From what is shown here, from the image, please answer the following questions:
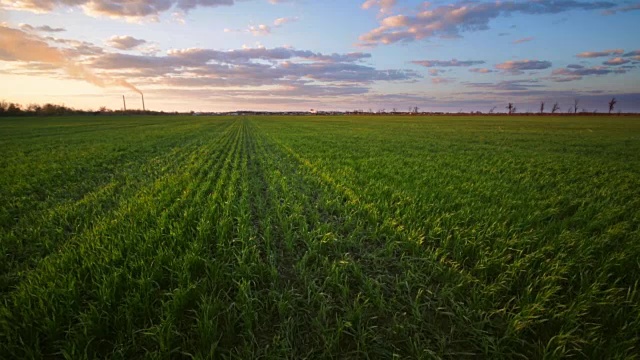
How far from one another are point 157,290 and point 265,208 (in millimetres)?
3825

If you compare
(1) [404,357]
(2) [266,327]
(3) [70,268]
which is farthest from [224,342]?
(3) [70,268]

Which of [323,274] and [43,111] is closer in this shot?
[323,274]

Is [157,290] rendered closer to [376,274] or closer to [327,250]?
[327,250]

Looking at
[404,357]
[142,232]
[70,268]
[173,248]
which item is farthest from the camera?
[142,232]

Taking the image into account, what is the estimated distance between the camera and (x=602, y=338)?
2971 mm

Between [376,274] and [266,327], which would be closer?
[266,327]

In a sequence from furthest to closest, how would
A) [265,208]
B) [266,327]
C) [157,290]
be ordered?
[265,208], [157,290], [266,327]

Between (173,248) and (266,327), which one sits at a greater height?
(173,248)

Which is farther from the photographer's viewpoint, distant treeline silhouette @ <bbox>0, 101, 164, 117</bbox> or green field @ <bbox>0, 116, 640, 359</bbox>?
distant treeline silhouette @ <bbox>0, 101, 164, 117</bbox>

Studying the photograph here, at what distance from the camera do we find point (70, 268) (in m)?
4.14

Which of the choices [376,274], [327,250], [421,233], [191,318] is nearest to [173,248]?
[191,318]

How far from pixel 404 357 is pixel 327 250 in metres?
2.45

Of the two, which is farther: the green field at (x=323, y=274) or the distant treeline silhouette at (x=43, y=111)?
the distant treeline silhouette at (x=43, y=111)

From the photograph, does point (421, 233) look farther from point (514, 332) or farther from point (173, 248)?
point (173, 248)
